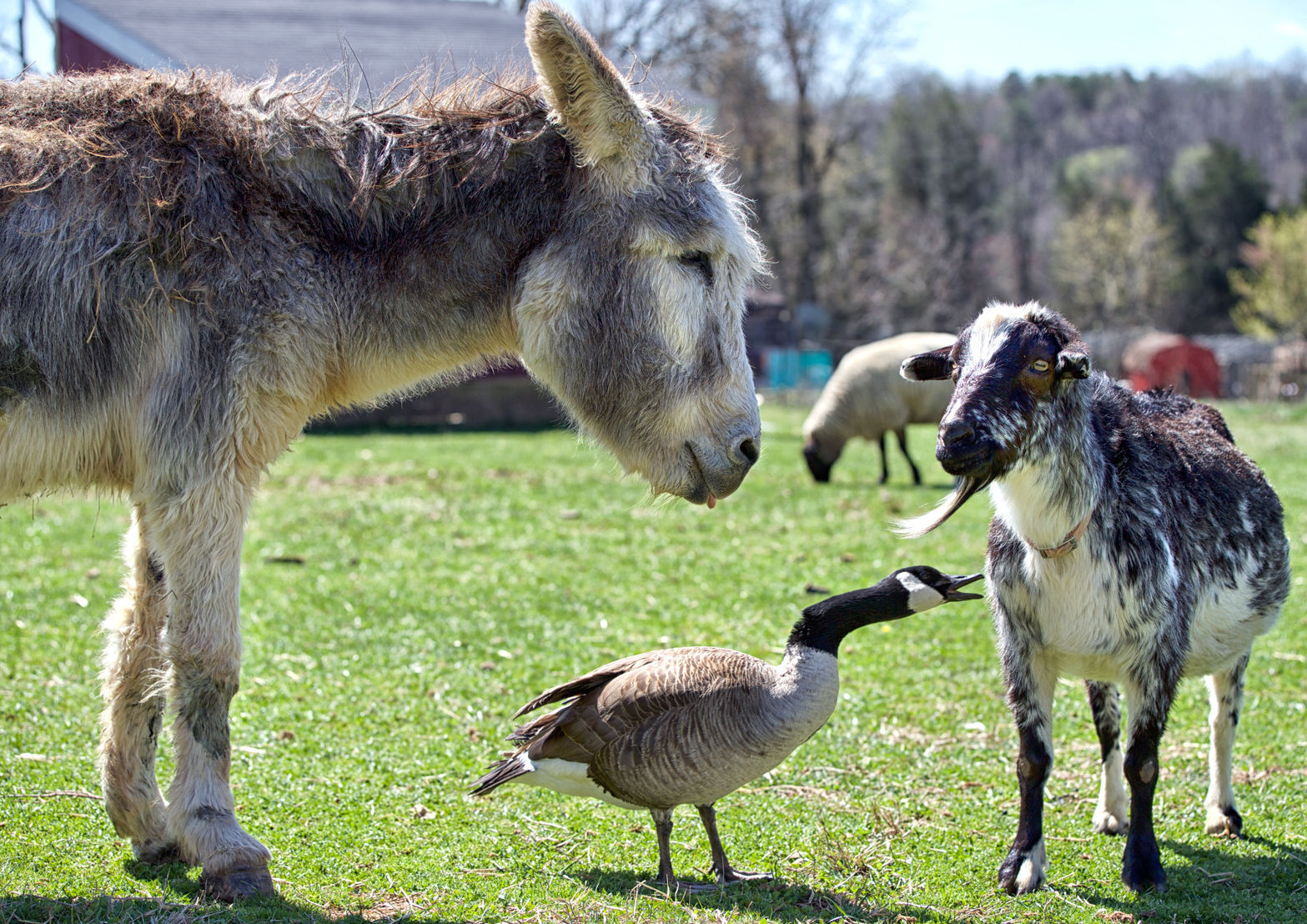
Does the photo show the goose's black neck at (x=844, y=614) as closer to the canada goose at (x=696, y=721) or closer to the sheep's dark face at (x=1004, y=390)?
the canada goose at (x=696, y=721)

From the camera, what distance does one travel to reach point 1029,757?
385cm

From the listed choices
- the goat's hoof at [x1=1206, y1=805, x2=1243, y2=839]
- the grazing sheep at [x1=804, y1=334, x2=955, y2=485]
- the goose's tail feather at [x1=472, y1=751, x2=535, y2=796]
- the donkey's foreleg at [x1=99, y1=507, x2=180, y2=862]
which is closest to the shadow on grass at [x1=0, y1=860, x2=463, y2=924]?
the donkey's foreleg at [x1=99, y1=507, x2=180, y2=862]

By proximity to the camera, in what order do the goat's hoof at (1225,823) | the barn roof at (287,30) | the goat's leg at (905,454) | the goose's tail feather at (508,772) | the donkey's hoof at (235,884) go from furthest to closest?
the barn roof at (287,30)
the goat's leg at (905,454)
the goat's hoof at (1225,823)
the goose's tail feather at (508,772)
the donkey's hoof at (235,884)

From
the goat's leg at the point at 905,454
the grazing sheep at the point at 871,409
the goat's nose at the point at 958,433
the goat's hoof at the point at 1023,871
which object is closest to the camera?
the goat's nose at the point at 958,433

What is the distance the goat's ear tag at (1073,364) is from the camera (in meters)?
3.61

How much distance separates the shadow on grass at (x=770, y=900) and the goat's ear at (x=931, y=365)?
1854mm

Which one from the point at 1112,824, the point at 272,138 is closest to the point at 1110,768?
the point at 1112,824

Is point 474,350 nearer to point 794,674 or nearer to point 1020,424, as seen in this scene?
point 794,674

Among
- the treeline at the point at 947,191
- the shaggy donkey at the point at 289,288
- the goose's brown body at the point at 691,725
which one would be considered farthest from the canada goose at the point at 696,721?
the treeline at the point at 947,191

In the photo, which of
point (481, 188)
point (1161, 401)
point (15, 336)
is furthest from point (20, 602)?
point (1161, 401)

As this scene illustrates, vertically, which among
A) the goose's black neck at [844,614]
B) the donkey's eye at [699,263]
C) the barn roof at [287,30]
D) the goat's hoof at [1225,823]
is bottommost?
the goat's hoof at [1225,823]

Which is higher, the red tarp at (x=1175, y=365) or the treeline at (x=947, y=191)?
the treeline at (x=947, y=191)

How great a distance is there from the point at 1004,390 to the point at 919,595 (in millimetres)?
827

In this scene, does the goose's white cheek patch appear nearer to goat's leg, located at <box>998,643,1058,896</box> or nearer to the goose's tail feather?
goat's leg, located at <box>998,643,1058,896</box>
